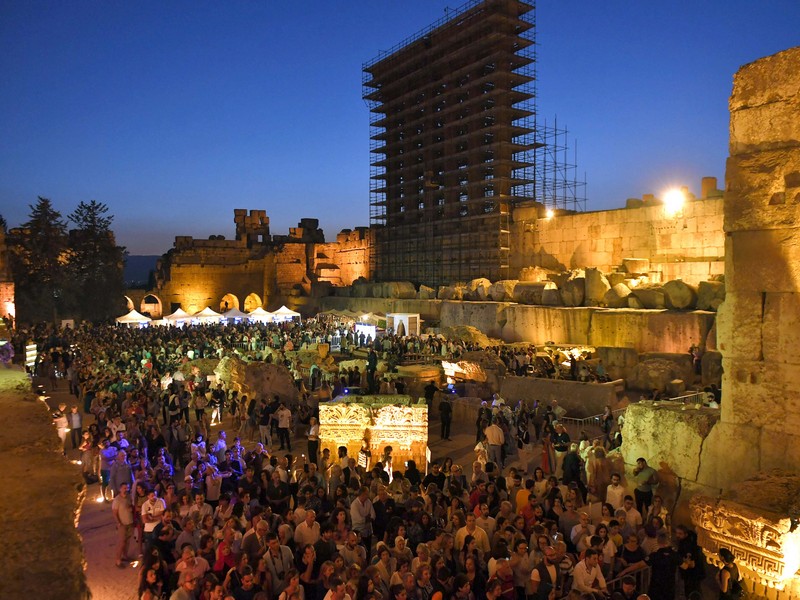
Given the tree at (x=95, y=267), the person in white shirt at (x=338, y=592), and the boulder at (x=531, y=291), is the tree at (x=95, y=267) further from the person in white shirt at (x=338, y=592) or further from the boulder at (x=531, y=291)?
the person in white shirt at (x=338, y=592)

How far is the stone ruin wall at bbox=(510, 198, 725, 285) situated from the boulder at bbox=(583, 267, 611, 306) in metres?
2.85

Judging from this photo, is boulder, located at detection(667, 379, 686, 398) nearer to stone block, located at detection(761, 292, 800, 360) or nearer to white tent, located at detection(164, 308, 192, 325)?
stone block, located at detection(761, 292, 800, 360)

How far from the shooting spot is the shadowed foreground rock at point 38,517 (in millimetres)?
2223

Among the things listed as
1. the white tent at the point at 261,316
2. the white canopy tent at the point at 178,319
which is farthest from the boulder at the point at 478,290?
the white canopy tent at the point at 178,319

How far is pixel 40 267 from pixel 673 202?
31.0 meters

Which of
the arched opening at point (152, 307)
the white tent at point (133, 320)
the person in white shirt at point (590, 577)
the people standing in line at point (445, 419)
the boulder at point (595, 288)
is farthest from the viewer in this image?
the arched opening at point (152, 307)

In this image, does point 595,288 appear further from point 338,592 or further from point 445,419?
point 338,592

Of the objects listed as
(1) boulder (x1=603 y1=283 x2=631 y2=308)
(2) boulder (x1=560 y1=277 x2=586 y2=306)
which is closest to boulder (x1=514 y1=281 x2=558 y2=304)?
(2) boulder (x1=560 y1=277 x2=586 y2=306)

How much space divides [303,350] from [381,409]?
9.54 metres

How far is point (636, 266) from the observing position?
65.1ft

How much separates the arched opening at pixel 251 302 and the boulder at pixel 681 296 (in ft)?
89.7

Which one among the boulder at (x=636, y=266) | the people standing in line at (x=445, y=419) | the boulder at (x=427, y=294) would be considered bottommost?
the people standing in line at (x=445, y=419)

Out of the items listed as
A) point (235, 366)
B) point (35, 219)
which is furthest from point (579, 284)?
point (35, 219)

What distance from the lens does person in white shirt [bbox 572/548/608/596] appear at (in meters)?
4.17
